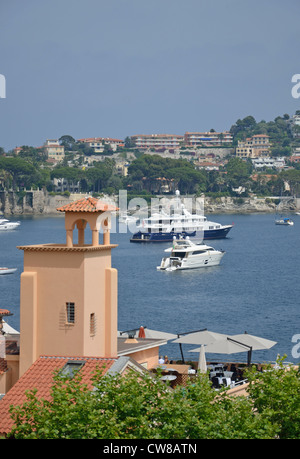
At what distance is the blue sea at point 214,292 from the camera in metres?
44.4

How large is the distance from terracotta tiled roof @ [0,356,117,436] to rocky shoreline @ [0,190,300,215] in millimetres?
149040

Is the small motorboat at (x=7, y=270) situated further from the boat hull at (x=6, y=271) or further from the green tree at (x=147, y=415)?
the green tree at (x=147, y=415)

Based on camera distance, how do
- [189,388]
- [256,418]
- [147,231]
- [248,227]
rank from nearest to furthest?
1. [256,418]
2. [189,388]
3. [147,231]
4. [248,227]

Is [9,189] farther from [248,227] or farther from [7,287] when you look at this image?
[7,287]

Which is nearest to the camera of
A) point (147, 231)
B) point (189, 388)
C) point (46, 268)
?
point (189, 388)

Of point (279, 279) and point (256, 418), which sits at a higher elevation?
point (256, 418)

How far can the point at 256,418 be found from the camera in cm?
1354

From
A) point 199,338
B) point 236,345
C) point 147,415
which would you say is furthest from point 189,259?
point 147,415

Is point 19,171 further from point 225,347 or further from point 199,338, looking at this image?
point 225,347

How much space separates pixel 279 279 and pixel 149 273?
10.1 meters

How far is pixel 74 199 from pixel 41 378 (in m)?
158

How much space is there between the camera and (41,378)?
56.5ft

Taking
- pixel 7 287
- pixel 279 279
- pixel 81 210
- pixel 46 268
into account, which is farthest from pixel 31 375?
pixel 279 279

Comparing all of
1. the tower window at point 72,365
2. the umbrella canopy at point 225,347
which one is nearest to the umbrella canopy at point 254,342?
the umbrella canopy at point 225,347
